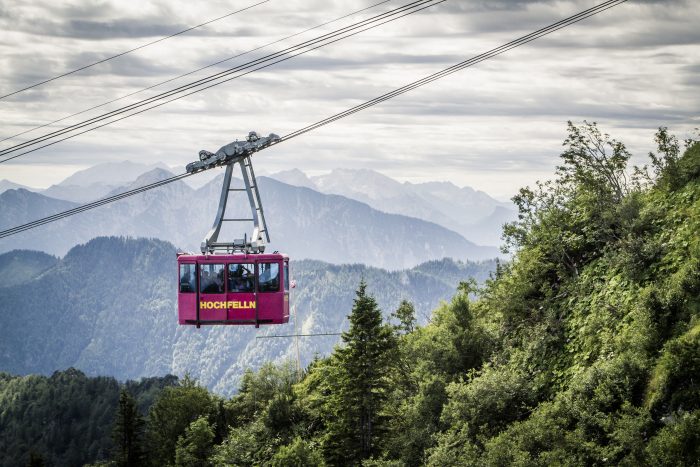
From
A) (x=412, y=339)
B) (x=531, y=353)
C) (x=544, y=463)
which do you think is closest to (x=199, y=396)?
(x=412, y=339)

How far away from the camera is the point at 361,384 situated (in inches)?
2795

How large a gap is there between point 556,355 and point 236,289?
21.4 metres

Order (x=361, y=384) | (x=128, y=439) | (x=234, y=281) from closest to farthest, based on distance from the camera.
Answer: (x=234, y=281)
(x=361, y=384)
(x=128, y=439)

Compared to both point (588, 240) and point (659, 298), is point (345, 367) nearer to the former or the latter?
point (588, 240)

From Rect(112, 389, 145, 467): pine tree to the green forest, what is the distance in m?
43.0

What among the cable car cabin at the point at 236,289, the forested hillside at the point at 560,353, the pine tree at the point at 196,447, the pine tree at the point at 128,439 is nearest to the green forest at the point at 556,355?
the forested hillside at the point at 560,353

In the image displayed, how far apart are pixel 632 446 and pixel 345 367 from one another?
30.1 metres

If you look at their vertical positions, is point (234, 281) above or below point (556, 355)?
above

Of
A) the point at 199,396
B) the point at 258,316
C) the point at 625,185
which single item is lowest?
the point at 199,396

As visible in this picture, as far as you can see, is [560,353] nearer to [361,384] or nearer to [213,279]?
A: [361,384]

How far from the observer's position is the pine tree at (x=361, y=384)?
7100 cm

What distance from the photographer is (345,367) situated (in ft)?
236

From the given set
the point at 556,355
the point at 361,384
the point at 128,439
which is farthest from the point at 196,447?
the point at 556,355

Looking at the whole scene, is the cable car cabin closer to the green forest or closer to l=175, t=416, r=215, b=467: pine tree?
the green forest
